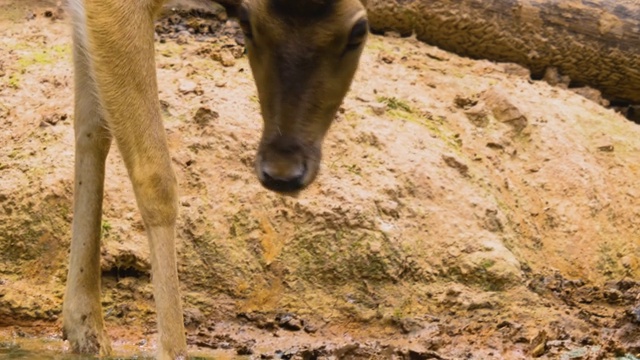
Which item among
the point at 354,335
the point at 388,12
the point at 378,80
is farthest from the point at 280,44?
the point at 388,12

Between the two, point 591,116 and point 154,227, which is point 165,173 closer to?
point 154,227

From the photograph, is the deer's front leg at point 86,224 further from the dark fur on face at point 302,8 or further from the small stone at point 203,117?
the dark fur on face at point 302,8

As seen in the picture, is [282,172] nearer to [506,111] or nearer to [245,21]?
[245,21]

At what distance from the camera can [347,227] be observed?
803cm

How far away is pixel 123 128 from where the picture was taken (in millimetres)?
6035

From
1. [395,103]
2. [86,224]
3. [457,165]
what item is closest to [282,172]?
[86,224]

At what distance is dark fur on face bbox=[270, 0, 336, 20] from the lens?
5.86 meters

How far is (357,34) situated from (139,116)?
3.90ft

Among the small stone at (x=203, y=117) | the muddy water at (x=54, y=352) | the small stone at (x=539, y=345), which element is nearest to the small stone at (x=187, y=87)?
the small stone at (x=203, y=117)

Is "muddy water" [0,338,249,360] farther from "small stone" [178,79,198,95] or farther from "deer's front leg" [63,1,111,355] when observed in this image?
"small stone" [178,79,198,95]

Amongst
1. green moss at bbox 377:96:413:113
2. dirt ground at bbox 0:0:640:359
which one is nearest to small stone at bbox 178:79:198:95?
A: dirt ground at bbox 0:0:640:359

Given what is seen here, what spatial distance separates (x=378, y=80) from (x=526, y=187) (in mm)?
1445

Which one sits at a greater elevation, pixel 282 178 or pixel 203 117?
pixel 282 178

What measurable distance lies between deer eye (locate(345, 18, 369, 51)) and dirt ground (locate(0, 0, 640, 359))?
1.78 m
